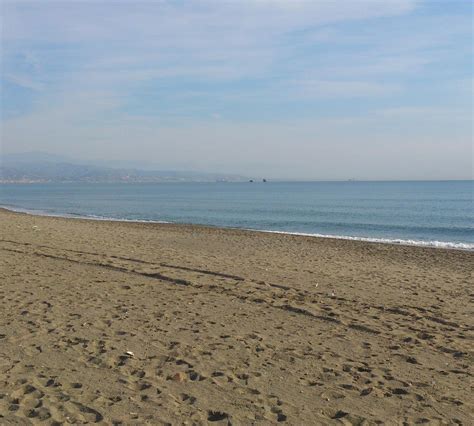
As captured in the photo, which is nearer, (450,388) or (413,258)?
(450,388)

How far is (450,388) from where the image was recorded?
18.4 feet

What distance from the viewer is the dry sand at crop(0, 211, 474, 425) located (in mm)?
4961

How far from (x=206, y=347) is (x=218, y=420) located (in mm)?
2030

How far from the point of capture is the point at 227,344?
22.5 ft

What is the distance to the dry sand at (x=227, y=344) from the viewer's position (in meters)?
4.96

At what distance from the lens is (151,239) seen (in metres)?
21.4

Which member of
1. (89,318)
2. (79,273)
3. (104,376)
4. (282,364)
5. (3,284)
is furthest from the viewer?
(79,273)

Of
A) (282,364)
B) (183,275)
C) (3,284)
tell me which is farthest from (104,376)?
(183,275)

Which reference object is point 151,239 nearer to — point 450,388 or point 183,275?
point 183,275

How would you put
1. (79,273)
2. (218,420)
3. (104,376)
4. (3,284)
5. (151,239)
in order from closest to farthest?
(218,420) < (104,376) < (3,284) < (79,273) < (151,239)

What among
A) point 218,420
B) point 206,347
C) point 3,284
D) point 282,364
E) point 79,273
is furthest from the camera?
point 79,273

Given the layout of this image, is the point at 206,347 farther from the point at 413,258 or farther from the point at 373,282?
the point at 413,258

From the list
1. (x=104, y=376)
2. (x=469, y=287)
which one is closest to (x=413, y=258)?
(x=469, y=287)

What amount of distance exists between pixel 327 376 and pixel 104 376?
8.15ft
